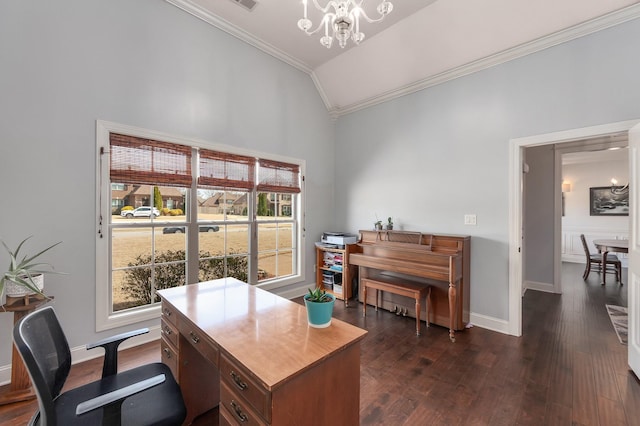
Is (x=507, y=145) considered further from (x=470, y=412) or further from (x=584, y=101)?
A: (x=470, y=412)

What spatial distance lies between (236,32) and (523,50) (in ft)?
10.9

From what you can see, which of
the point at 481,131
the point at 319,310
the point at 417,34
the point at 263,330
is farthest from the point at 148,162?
the point at 481,131

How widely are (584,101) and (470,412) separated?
2984 mm

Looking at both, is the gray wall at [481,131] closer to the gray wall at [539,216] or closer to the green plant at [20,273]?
the gray wall at [539,216]

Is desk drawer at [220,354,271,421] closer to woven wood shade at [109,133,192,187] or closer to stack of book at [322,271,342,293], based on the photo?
woven wood shade at [109,133,192,187]

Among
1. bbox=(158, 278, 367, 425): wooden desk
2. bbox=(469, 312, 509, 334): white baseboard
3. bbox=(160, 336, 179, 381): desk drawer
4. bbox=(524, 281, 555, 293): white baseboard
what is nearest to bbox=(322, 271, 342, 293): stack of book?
bbox=(469, 312, 509, 334): white baseboard

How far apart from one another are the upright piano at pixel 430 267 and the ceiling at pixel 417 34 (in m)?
2.11

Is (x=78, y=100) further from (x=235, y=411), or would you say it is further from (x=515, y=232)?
(x=515, y=232)

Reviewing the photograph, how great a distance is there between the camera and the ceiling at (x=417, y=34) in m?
2.62

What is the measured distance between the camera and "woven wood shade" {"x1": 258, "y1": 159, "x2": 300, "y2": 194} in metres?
3.79

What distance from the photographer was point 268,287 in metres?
3.82

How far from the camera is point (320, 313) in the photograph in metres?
1.37

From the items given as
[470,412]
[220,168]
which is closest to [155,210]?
[220,168]

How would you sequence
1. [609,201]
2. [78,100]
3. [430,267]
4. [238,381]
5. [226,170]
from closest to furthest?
[238,381] < [78,100] < [430,267] < [226,170] < [609,201]
